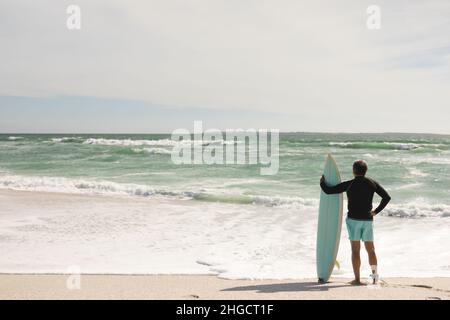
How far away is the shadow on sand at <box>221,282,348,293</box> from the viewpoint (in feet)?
15.6

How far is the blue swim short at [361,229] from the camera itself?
494cm

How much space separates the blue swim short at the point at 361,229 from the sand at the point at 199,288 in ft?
1.76

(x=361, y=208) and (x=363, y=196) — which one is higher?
(x=363, y=196)

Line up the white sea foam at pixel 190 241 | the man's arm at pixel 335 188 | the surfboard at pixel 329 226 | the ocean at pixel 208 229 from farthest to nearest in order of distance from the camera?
1. the ocean at pixel 208 229
2. the white sea foam at pixel 190 241
3. the surfboard at pixel 329 226
4. the man's arm at pixel 335 188

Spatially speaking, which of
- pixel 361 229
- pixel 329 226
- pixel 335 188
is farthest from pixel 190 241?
pixel 361 229

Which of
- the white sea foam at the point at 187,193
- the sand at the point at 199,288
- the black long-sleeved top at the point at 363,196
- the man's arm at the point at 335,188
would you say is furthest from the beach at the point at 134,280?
the white sea foam at the point at 187,193

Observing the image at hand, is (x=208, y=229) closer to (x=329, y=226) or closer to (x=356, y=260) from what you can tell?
(x=329, y=226)

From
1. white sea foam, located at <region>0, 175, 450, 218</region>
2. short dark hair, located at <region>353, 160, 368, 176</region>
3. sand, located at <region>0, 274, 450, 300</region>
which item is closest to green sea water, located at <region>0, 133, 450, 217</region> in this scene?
white sea foam, located at <region>0, 175, 450, 218</region>

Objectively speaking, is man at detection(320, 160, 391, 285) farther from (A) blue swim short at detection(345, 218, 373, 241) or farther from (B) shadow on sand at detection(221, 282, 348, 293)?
(B) shadow on sand at detection(221, 282, 348, 293)

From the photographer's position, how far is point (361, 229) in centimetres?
497

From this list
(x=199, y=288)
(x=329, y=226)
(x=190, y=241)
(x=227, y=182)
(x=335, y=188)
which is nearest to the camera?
(x=199, y=288)

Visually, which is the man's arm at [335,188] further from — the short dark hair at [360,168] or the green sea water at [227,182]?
the green sea water at [227,182]

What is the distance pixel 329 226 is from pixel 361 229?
1.82 feet
